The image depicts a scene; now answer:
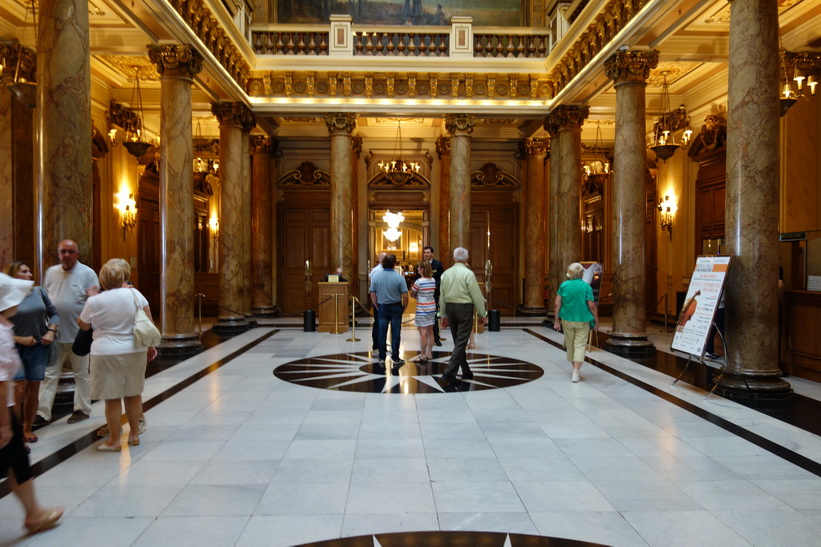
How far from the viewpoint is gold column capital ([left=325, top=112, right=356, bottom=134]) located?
14.5 metres

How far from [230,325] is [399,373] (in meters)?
6.55

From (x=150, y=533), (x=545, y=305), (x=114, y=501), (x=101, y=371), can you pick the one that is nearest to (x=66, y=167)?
(x=101, y=371)

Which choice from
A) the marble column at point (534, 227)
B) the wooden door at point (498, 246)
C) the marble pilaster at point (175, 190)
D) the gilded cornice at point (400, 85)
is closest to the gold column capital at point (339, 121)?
the gilded cornice at point (400, 85)

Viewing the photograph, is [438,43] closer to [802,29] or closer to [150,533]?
[802,29]

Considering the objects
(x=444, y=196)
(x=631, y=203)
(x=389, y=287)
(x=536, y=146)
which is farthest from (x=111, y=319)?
(x=536, y=146)

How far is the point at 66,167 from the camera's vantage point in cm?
622

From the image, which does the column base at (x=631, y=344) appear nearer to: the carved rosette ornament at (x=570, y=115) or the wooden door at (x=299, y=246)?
the carved rosette ornament at (x=570, y=115)

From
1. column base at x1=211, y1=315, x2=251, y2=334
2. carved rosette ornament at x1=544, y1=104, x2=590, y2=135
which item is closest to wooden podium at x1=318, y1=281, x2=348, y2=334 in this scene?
column base at x1=211, y1=315, x2=251, y2=334

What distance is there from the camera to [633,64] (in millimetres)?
10070

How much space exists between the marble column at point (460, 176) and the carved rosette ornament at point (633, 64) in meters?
4.90

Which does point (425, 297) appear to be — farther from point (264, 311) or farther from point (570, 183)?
point (264, 311)

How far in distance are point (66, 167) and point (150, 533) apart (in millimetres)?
4576

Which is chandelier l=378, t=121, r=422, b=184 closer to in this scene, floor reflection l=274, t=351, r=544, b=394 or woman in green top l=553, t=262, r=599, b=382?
floor reflection l=274, t=351, r=544, b=394

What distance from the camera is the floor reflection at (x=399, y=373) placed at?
7226 mm
